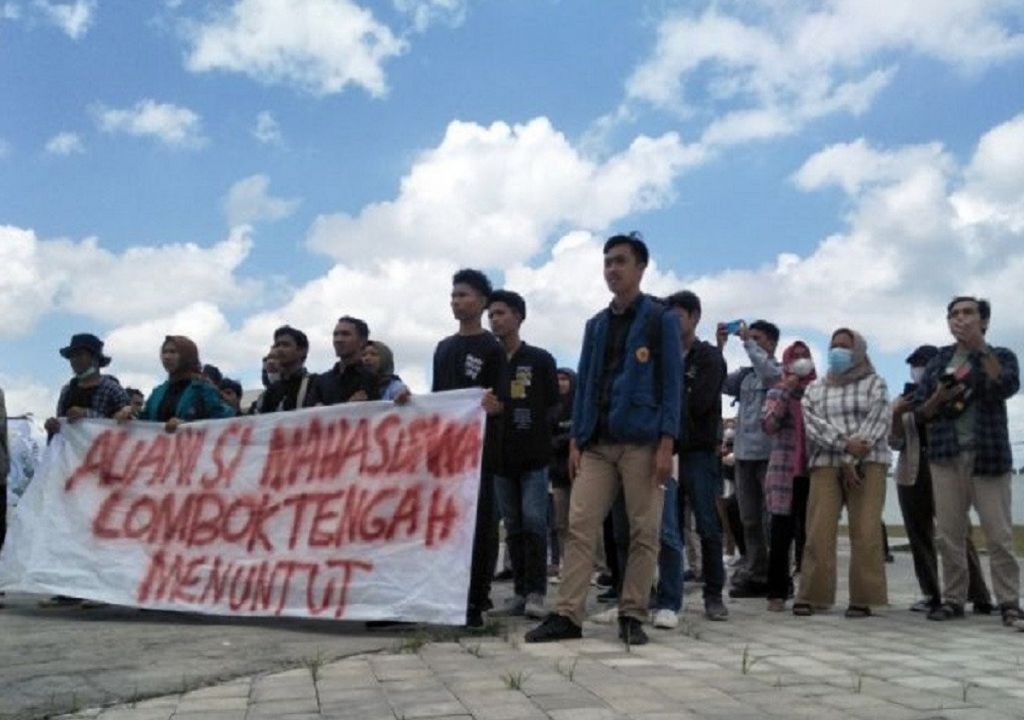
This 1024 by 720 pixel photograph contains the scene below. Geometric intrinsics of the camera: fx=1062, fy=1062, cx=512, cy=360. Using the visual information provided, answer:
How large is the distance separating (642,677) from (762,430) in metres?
3.82

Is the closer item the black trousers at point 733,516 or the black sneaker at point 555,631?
the black sneaker at point 555,631

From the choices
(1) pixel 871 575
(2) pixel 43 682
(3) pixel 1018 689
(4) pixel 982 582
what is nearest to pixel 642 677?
(3) pixel 1018 689

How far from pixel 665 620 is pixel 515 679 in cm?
190

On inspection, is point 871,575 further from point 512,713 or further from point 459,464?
point 512,713

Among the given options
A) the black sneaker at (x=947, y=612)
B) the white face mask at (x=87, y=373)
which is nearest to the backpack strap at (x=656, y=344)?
the black sneaker at (x=947, y=612)

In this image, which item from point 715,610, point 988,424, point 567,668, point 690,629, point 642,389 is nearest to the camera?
point 567,668

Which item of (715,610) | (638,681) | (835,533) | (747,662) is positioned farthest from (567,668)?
(835,533)

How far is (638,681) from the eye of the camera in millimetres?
4195

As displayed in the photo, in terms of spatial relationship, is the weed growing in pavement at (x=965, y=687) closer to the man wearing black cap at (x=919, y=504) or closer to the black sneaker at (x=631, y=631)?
the black sneaker at (x=631, y=631)

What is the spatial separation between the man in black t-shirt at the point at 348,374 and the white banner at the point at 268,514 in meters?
0.22

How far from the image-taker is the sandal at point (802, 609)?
6.70 m

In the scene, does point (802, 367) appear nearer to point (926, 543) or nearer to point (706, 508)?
point (926, 543)

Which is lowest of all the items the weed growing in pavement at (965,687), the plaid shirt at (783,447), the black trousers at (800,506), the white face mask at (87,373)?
the weed growing in pavement at (965,687)

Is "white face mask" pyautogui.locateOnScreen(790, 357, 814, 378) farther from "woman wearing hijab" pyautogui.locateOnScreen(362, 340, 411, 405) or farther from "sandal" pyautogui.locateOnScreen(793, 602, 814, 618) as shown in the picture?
"woman wearing hijab" pyautogui.locateOnScreen(362, 340, 411, 405)
